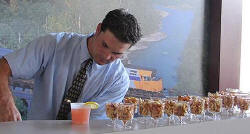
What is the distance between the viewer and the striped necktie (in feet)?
7.52

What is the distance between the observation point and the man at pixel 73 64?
7.10 feet

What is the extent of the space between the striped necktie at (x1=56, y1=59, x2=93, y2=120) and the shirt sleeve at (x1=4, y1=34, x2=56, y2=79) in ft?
0.75

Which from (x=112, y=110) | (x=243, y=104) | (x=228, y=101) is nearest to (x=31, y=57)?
(x=112, y=110)

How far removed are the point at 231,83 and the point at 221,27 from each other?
755 millimetres

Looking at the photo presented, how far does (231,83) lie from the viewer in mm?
4793

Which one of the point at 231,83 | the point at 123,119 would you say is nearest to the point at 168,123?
the point at 123,119

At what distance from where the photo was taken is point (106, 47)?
2.22 meters

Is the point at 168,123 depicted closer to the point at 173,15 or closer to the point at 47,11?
the point at 47,11

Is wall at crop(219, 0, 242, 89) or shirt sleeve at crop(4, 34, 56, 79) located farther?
wall at crop(219, 0, 242, 89)

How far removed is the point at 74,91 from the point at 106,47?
37cm

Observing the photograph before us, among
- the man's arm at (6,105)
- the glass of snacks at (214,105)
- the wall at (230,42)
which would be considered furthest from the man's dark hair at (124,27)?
the wall at (230,42)

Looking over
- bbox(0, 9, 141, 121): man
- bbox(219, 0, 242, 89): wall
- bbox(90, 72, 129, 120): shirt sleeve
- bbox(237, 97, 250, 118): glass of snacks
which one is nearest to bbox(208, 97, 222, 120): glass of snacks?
bbox(237, 97, 250, 118): glass of snacks

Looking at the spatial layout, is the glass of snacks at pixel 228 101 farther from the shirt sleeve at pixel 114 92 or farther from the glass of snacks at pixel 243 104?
the shirt sleeve at pixel 114 92

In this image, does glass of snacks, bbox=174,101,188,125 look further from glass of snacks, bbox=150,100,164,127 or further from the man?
the man
